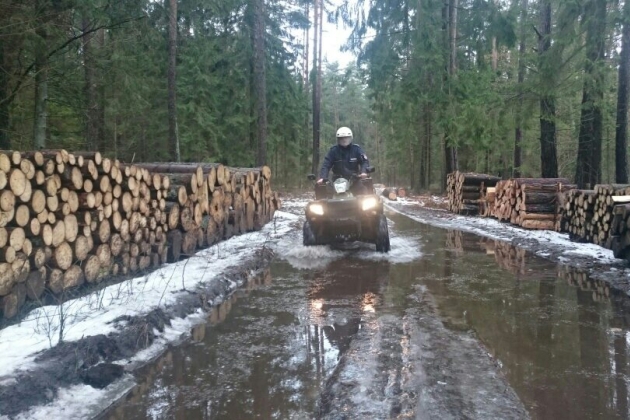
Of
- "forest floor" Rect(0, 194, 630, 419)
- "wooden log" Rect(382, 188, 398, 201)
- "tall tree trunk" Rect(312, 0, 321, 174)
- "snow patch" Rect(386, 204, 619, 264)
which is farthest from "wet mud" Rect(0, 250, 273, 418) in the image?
"wooden log" Rect(382, 188, 398, 201)

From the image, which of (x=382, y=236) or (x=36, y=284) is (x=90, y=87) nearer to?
(x=382, y=236)

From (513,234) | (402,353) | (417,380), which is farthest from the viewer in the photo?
(513,234)

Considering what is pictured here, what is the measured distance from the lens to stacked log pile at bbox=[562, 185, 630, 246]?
8797mm

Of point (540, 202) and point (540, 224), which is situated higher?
point (540, 202)

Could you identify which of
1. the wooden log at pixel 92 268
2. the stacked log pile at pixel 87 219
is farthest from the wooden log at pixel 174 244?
the wooden log at pixel 92 268

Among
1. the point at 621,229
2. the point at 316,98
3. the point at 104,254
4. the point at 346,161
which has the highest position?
the point at 316,98

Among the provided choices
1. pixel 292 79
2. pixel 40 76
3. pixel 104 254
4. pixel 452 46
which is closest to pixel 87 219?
pixel 104 254

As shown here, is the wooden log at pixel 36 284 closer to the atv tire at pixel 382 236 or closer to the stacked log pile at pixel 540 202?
the atv tire at pixel 382 236

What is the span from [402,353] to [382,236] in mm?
5536

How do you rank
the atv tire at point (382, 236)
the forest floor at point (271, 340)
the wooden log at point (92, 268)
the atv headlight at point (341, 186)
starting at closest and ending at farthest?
1. the forest floor at point (271, 340)
2. the wooden log at point (92, 268)
3. the atv tire at point (382, 236)
4. the atv headlight at point (341, 186)

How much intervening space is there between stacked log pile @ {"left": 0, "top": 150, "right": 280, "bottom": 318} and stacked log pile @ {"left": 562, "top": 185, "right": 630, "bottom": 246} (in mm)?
7670

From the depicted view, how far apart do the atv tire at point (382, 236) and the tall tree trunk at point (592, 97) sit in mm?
9139

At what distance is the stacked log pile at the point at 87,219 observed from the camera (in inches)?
203

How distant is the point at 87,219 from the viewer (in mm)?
6426
